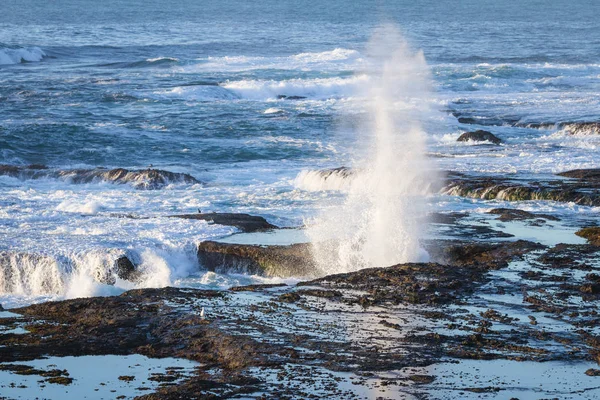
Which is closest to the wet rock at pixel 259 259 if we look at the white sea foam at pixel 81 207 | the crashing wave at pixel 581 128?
the white sea foam at pixel 81 207

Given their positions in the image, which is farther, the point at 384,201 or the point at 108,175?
the point at 108,175

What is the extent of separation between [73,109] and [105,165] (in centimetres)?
975

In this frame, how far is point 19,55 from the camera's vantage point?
56.8 meters

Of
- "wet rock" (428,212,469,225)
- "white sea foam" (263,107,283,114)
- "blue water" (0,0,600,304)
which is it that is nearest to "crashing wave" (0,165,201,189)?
"blue water" (0,0,600,304)

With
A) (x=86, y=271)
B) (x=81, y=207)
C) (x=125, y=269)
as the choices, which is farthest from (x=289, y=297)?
(x=81, y=207)

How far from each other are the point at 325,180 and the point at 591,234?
321 inches

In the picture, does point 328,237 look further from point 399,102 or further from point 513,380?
point 399,102

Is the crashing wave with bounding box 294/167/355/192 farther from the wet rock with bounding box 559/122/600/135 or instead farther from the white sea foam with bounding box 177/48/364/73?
the white sea foam with bounding box 177/48/364/73

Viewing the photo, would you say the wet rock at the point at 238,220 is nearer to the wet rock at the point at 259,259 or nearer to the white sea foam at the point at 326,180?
the wet rock at the point at 259,259

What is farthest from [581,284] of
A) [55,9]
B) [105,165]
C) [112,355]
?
[55,9]

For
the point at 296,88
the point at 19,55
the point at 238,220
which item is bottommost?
the point at 238,220

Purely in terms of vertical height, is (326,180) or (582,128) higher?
(582,128)

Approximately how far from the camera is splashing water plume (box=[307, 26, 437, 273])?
53.3ft

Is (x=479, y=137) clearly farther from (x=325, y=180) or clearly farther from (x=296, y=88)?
(x=296, y=88)
